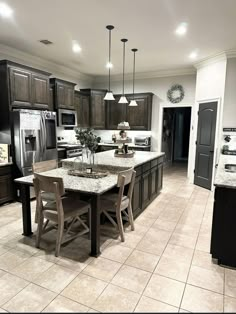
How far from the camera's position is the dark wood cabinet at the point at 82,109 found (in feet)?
21.4

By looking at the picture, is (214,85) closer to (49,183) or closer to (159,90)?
(159,90)

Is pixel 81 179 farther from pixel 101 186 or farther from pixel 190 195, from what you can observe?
pixel 190 195

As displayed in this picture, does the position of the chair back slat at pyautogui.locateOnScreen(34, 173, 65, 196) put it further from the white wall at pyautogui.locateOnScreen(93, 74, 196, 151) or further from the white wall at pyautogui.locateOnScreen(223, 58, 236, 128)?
the white wall at pyautogui.locateOnScreen(93, 74, 196, 151)

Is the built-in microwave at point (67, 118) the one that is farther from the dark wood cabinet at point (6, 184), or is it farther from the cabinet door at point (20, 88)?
the dark wood cabinet at point (6, 184)

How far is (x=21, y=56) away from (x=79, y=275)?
467 cm

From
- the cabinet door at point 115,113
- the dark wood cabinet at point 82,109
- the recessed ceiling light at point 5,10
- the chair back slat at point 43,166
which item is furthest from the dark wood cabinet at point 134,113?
the recessed ceiling light at point 5,10

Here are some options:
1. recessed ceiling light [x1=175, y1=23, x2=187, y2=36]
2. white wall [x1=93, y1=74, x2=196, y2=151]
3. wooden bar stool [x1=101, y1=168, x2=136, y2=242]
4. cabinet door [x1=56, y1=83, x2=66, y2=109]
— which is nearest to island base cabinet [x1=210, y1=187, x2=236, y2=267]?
wooden bar stool [x1=101, y1=168, x2=136, y2=242]

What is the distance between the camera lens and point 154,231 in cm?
321

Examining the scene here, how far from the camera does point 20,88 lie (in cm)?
420

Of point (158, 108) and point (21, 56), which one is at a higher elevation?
point (21, 56)

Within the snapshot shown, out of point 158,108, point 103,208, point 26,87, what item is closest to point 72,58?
point 26,87

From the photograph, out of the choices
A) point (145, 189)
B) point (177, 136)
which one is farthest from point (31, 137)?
point (177, 136)

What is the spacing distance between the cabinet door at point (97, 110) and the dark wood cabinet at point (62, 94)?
3.40ft

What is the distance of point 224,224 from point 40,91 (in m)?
4.21
